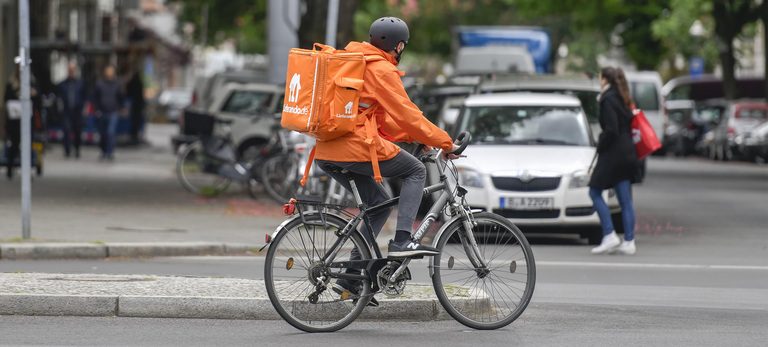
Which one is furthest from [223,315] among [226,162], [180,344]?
[226,162]

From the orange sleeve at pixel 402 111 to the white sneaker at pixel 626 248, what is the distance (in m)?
5.28

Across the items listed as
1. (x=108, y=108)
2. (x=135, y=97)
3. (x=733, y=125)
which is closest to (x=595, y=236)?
(x=108, y=108)

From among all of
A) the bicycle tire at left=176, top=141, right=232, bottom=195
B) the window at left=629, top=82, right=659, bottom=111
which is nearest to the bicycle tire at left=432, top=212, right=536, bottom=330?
the bicycle tire at left=176, top=141, right=232, bottom=195

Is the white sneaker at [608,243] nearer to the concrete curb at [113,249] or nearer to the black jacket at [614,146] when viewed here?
the black jacket at [614,146]

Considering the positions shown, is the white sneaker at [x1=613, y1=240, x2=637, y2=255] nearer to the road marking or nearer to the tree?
the road marking

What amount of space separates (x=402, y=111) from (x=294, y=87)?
598mm

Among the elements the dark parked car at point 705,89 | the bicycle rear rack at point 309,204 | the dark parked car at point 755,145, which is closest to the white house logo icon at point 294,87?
the bicycle rear rack at point 309,204

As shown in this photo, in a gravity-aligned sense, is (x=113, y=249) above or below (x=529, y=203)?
below

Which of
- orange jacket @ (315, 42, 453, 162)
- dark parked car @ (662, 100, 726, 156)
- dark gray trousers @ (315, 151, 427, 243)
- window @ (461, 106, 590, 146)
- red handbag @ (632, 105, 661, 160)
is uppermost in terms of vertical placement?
orange jacket @ (315, 42, 453, 162)

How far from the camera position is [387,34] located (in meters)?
6.86

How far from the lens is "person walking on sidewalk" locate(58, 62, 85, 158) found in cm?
2464

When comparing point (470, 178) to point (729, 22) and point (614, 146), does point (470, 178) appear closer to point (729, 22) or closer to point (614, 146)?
point (614, 146)

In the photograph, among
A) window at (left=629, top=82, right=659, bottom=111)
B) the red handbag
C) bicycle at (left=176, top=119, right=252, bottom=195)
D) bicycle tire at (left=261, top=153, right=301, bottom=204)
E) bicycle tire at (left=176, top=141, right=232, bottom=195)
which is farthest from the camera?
window at (left=629, top=82, right=659, bottom=111)

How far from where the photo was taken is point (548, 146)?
13.0 meters
